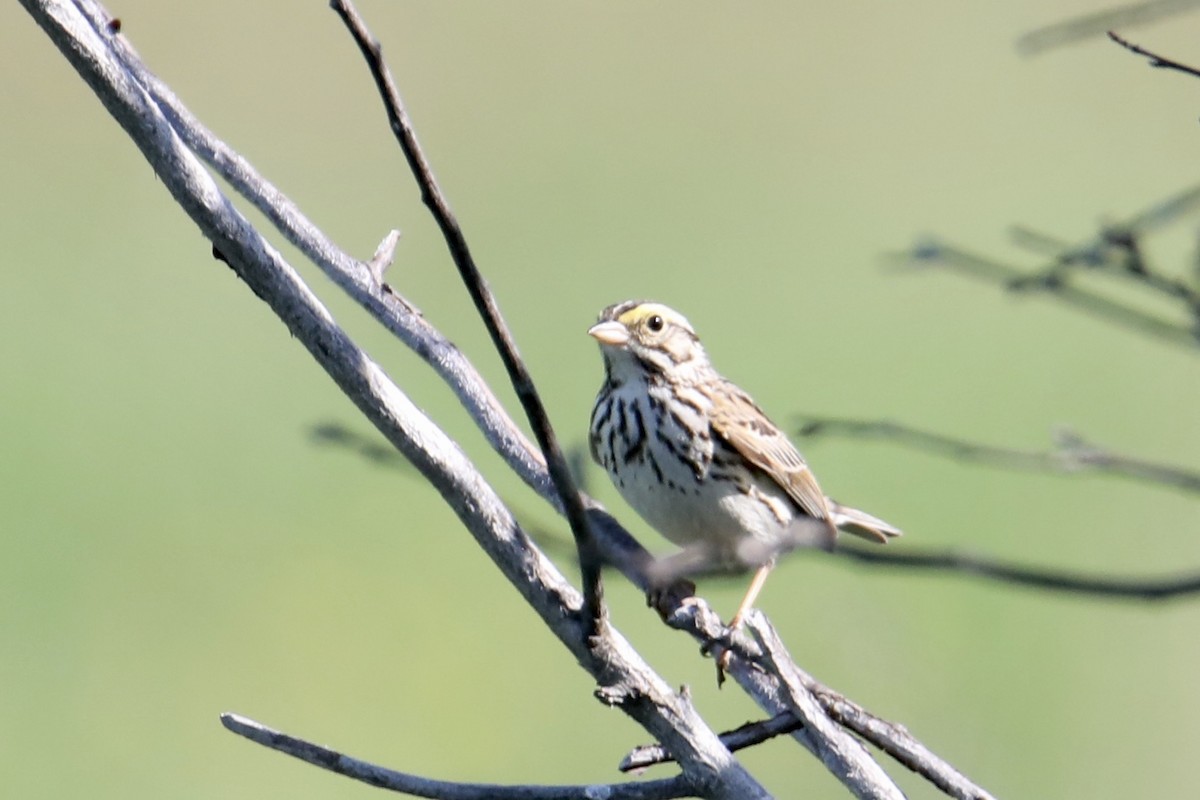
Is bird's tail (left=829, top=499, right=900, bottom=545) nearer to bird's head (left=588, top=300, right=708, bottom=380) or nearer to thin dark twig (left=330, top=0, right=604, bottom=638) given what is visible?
bird's head (left=588, top=300, right=708, bottom=380)

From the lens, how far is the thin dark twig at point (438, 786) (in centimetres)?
156

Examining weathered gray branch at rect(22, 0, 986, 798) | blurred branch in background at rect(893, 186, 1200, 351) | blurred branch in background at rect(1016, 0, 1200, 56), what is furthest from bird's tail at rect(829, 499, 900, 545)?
weathered gray branch at rect(22, 0, 986, 798)

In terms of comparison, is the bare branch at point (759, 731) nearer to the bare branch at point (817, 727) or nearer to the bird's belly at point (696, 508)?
the bare branch at point (817, 727)

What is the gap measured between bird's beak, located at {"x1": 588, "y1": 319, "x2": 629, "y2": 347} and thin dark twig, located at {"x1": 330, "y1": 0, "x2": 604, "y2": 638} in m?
2.50

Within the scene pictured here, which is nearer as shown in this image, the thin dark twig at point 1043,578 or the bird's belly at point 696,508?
the thin dark twig at point 1043,578

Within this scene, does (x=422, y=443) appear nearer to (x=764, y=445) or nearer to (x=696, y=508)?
(x=696, y=508)

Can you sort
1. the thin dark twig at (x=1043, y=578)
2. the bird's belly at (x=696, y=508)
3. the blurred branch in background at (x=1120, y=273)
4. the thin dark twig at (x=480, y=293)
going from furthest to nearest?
the bird's belly at (x=696, y=508) < the blurred branch in background at (x=1120, y=273) < the thin dark twig at (x=480, y=293) < the thin dark twig at (x=1043, y=578)

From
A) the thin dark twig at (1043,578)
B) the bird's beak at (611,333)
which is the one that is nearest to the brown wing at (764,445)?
the bird's beak at (611,333)

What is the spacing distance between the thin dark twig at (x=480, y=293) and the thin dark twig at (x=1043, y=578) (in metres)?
0.38

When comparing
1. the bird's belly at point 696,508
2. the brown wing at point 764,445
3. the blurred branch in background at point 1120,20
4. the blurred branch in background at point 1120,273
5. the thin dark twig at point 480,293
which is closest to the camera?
the thin dark twig at point 480,293

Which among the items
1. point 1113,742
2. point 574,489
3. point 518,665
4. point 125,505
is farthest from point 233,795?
point 574,489

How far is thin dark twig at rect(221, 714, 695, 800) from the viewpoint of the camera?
5.12 feet

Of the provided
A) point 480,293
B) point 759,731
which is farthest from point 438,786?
point 480,293

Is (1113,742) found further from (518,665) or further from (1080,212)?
(1080,212)
